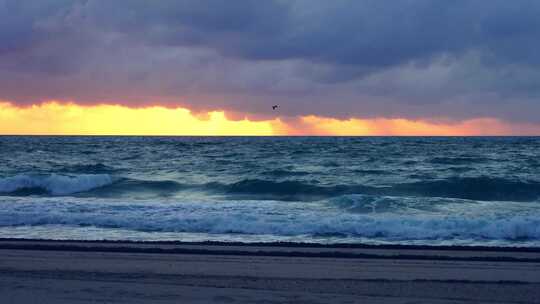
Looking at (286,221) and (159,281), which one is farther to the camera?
(286,221)

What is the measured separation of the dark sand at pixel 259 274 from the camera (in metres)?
7.66

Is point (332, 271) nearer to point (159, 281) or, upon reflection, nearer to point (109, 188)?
point (159, 281)

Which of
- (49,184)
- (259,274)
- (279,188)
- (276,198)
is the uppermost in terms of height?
(259,274)

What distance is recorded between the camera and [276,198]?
25.8 meters

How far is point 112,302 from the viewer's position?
287 inches

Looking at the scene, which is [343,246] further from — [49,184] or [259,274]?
[49,184]

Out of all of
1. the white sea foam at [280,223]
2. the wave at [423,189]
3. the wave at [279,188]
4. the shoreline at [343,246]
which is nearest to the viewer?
the shoreline at [343,246]

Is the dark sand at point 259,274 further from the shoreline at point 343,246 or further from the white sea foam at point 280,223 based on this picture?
the white sea foam at point 280,223

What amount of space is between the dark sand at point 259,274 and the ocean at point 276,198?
2404mm

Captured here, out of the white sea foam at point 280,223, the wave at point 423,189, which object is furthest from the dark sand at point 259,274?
the wave at point 423,189

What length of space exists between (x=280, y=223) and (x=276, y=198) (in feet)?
32.6

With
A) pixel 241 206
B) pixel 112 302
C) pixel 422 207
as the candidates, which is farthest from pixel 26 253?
pixel 422 207

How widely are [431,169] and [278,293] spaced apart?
29.0 metres

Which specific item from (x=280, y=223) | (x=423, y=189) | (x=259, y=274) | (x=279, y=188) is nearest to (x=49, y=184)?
(x=279, y=188)
